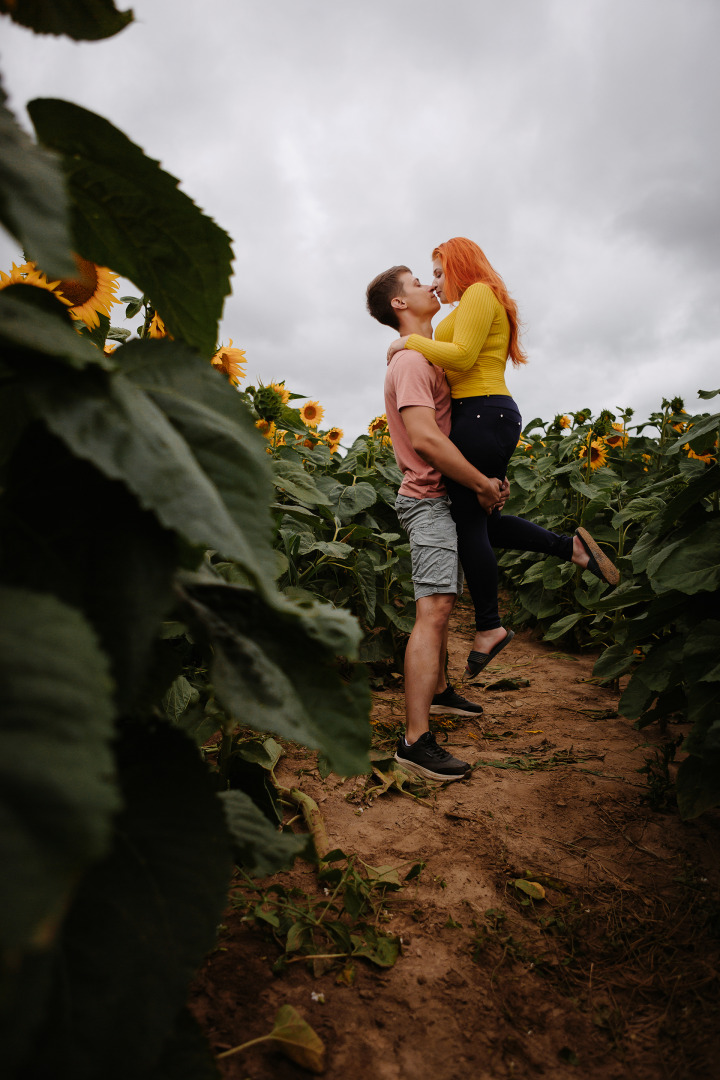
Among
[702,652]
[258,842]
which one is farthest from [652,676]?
[258,842]

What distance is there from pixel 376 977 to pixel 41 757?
1.27 m

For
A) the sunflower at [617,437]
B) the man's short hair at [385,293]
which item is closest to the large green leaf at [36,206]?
the man's short hair at [385,293]

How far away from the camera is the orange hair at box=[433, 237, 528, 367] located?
3078mm

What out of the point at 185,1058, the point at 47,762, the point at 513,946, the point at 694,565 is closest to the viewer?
the point at 47,762

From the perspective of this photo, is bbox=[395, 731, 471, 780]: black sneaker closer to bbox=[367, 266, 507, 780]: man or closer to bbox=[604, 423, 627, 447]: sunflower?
bbox=[367, 266, 507, 780]: man

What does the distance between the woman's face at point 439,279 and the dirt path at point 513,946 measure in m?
2.28

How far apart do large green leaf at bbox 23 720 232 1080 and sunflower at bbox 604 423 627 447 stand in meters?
5.12

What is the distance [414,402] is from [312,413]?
283cm

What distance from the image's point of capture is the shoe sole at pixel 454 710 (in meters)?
3.19

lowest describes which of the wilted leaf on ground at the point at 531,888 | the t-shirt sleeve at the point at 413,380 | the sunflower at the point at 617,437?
the wilted leaf on ground at the point at 531,888

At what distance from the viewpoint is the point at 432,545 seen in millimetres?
2797

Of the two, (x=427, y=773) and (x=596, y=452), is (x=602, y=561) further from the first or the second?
(x=596, y=452)

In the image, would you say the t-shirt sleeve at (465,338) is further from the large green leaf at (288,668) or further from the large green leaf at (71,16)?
the large green leaf at (288,668)

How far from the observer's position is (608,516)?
473 cm
